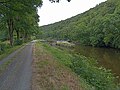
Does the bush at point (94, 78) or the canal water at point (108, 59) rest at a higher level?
the bush at point (94, 78)

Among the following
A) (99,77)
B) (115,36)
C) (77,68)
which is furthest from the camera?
(115,36)

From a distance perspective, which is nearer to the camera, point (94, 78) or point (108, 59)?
point (94, 78)

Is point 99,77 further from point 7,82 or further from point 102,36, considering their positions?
point 102,36

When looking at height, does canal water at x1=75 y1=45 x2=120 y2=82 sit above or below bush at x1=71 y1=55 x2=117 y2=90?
below

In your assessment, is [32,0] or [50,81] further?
[32,0]

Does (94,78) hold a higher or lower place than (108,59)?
higher

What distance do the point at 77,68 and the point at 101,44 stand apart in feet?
267

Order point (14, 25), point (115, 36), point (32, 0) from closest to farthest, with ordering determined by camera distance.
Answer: point (32, 0), point (14, 25), point (115, 36)

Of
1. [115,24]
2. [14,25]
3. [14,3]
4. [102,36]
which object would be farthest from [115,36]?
[14,3]

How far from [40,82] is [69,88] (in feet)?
5.23

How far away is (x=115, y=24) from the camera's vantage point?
8994 centimetres

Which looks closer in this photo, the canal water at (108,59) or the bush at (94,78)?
the bush at (94,78)

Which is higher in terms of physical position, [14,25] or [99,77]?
[14,25]

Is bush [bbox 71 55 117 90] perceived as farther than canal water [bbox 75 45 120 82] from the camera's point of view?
No
